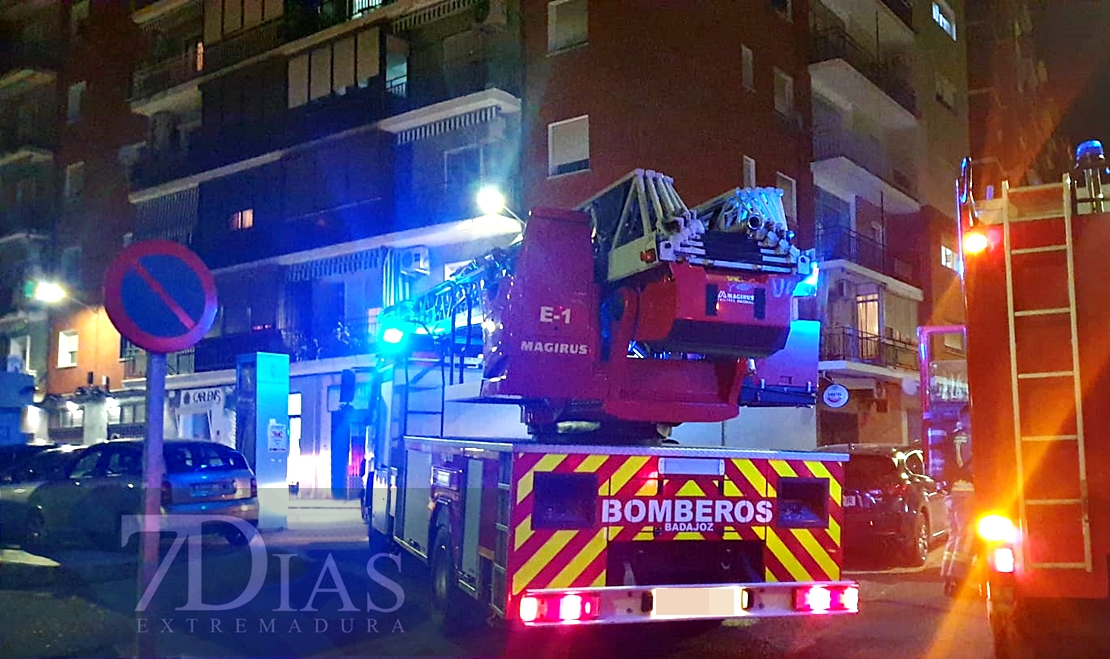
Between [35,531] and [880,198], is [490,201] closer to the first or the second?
[35,531]

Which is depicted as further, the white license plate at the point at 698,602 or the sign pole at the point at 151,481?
the white license plate at the point at 698,602

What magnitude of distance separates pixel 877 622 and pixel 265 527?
11.3 m

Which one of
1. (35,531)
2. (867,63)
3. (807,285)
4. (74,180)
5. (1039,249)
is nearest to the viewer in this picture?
(1039,249)

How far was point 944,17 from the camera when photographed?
3594 centimetres

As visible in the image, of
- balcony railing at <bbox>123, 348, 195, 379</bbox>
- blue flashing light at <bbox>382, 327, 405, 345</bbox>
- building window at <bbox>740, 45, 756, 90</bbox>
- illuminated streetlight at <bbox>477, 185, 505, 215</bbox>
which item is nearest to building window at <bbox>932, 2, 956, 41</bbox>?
building window at <bbox>740, 45, 756, 90</bbox>

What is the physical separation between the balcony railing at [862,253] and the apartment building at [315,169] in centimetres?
908

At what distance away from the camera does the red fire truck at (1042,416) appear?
5.35m

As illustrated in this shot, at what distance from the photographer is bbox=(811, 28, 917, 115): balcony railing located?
28172 mm

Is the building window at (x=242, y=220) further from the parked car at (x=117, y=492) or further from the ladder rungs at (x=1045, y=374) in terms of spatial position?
the ladder rungs at (x=1045, y=374)

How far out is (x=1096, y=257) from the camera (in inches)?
215

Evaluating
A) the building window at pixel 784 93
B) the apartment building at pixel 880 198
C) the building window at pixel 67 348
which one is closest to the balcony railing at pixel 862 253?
the apartment building at pixel 880 198

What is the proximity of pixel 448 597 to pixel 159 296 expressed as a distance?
3.73 m

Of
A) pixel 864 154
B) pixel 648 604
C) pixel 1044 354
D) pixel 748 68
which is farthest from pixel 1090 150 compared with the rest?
pixel 864 154

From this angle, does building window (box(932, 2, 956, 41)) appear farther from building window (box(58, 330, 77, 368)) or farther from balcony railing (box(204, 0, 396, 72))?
building window (box(58, 330, 77, 368))
